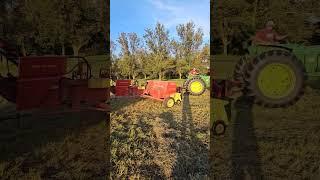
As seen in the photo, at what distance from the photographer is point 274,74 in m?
3.91

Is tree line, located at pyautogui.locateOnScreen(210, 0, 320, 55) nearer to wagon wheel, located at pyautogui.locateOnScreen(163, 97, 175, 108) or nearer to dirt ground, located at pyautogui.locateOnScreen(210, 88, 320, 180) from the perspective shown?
dirt ground, located at pyautogui.locateOnScreen(210, 88, 320, 180)

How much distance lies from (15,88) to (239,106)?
7.65ft

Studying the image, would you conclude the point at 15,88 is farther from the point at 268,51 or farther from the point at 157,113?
the point at 157,113

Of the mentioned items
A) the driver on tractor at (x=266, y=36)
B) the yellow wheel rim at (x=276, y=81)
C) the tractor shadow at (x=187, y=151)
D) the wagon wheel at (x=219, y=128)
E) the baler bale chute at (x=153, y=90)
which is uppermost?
the driver on tractor at (x=266, y=36)

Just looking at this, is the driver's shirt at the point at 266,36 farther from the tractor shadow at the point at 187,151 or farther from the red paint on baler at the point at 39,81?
the red paint on baler at the point at 39,81

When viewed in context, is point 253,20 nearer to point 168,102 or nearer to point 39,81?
point 39,81

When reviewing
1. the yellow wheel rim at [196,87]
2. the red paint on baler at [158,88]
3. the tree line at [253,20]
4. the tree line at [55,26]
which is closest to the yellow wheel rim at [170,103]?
the red paint on baler at [158,88]

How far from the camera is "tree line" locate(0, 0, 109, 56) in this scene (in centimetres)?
320

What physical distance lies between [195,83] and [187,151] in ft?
10.6

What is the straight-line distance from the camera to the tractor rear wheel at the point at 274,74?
3758mm

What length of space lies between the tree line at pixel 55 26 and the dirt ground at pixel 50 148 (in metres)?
0.63

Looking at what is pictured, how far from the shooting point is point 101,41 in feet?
11.1

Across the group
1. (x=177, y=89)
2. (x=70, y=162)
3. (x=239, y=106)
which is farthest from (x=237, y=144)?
(x=177, y=89)

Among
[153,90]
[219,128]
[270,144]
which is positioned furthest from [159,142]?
[153,90]
